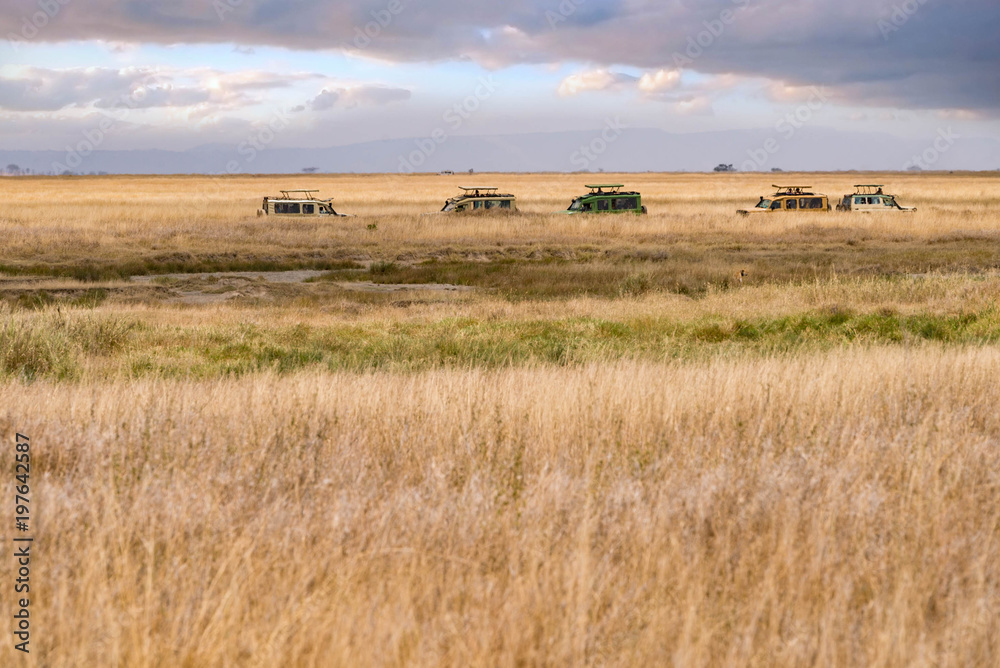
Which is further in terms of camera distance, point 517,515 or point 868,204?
point 868,204

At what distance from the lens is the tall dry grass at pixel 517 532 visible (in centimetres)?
307

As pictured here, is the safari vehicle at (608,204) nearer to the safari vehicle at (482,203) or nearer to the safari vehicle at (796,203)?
the safari vehicle at (482,203)

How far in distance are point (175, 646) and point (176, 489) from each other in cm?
144

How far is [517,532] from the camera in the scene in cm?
389

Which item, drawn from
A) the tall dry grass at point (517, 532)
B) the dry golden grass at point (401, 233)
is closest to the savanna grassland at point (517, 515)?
the tall dry grass at point (517, 532)

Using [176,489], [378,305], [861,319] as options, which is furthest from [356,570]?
[378,305]

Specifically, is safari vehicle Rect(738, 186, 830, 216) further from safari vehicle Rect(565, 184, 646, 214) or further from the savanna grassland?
the savanna grassland

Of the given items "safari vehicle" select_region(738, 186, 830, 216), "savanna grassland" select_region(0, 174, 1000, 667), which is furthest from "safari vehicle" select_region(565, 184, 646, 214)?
"savanna grassland" select_region(0, 174, 1000, 667)

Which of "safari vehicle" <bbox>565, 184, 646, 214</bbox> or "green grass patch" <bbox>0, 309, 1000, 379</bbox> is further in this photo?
"safari vehicle" <bbox>565, 184, 646, 214</bbox>

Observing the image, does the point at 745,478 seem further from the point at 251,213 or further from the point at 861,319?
the point at 251,213

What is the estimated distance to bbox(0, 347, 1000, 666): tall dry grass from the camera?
307cm

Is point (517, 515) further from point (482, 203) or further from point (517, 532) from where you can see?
point (482, 203)

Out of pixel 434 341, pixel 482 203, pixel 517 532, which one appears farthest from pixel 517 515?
pixel 482 203

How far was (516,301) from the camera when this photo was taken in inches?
765
